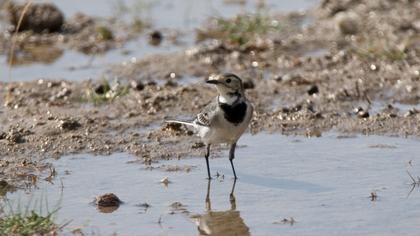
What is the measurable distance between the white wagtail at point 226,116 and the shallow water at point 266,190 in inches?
10.6

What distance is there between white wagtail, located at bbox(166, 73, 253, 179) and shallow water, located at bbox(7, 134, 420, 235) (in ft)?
0.88

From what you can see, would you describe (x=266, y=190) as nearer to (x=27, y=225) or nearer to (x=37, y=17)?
(x=27, y=225)

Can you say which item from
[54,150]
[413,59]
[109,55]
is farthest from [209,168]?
[109,55]

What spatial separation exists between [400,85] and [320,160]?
2.52 metres

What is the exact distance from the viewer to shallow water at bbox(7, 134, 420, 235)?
280 inches

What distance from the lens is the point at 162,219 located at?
7.28 meters

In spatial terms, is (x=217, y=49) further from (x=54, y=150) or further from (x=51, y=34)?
(x=54, y=150)

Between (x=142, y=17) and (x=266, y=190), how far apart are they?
6915 mm

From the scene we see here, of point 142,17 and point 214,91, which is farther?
point 142,17

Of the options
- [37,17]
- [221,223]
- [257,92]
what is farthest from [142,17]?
[221,223]

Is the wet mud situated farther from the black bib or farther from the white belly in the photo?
the black bib

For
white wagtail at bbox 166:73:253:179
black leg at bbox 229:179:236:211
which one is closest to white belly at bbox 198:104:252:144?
white wagtail at bbox 166:73:253:179

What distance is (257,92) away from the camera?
1112 cm

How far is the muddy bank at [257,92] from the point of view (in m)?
9.59
